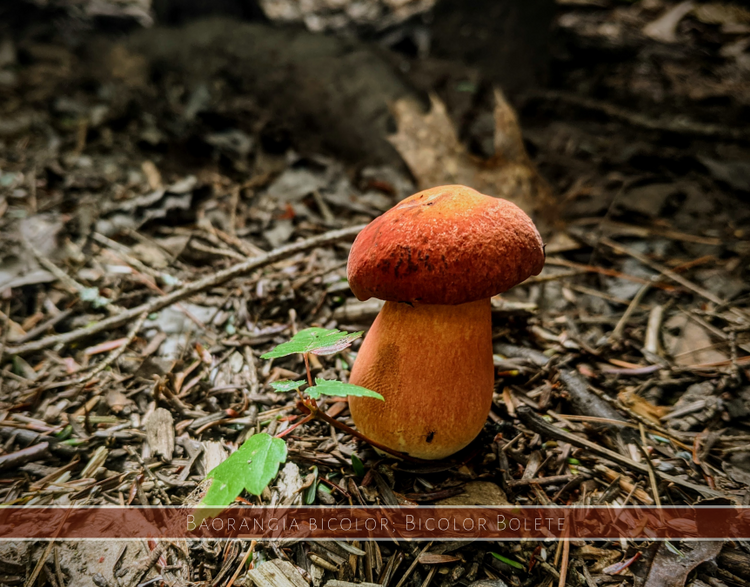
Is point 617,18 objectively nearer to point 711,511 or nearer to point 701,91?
point 701,91

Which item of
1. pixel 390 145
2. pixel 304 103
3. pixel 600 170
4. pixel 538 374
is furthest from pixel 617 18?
pixel 538 374

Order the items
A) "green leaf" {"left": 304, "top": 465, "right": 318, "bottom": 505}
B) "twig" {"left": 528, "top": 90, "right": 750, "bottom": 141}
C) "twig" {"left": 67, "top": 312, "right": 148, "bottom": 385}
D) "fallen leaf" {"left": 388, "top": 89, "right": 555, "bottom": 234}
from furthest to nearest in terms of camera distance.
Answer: "twig" {"left": 528, "top": 90, "right": 750, "bottom": 141} < "fallen leaf" {"left": 388, "top": 89, "right": 555, "bottom": 234} < "twig" {"left": 67, "top": 312, "right": 148, "bottom": 385} < "green leaf" {"left": 304, "top": 465, "right": 318, "bottom": 505}

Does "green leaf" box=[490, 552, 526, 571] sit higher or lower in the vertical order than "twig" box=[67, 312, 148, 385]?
lower

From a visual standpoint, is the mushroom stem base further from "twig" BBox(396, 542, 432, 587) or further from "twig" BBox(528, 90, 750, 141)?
"twig" BBox(528, 90, 750, 141)

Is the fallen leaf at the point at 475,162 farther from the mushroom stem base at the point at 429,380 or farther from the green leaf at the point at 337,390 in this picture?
the green leaf at the point at 337,390

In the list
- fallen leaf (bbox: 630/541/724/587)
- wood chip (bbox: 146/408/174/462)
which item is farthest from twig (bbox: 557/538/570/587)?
wood chip (bbox: 146/408/174/462)

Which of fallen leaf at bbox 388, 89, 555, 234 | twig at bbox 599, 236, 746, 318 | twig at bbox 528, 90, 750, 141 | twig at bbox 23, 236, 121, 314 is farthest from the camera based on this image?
twig at bbox 528, 90, 750, 141
